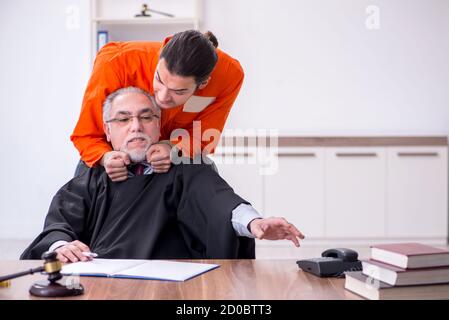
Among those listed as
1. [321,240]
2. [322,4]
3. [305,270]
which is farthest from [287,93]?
[305,270]

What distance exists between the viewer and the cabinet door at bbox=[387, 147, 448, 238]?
4902mm

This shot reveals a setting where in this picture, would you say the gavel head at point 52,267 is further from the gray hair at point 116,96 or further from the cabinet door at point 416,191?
the cabinet door at point 416,191

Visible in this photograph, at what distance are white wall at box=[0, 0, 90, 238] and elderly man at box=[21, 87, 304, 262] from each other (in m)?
2.78

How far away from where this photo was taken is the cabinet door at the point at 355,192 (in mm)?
4867

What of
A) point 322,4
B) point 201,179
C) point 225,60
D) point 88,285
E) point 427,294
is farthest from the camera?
point 322,4

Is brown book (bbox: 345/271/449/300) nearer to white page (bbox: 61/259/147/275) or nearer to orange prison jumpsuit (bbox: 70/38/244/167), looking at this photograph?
white page (bbox: 61/259/147/275)

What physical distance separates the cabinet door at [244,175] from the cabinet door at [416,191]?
42.5 inches

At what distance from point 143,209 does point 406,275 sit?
1043 mm

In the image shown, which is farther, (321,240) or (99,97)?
(321,240)

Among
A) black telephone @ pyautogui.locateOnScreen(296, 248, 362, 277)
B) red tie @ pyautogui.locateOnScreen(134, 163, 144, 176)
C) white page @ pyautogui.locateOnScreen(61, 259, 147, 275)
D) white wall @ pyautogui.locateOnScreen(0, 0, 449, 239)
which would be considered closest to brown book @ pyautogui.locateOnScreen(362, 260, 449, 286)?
black telephone @ pyautogui.locateOnScreen(296, 248, 362, 277)

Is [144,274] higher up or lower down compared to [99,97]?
lower down

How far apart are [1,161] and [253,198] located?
209 centimetres

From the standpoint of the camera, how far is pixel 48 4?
4824 millimetres

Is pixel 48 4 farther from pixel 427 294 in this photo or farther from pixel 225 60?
pixel 427 294
